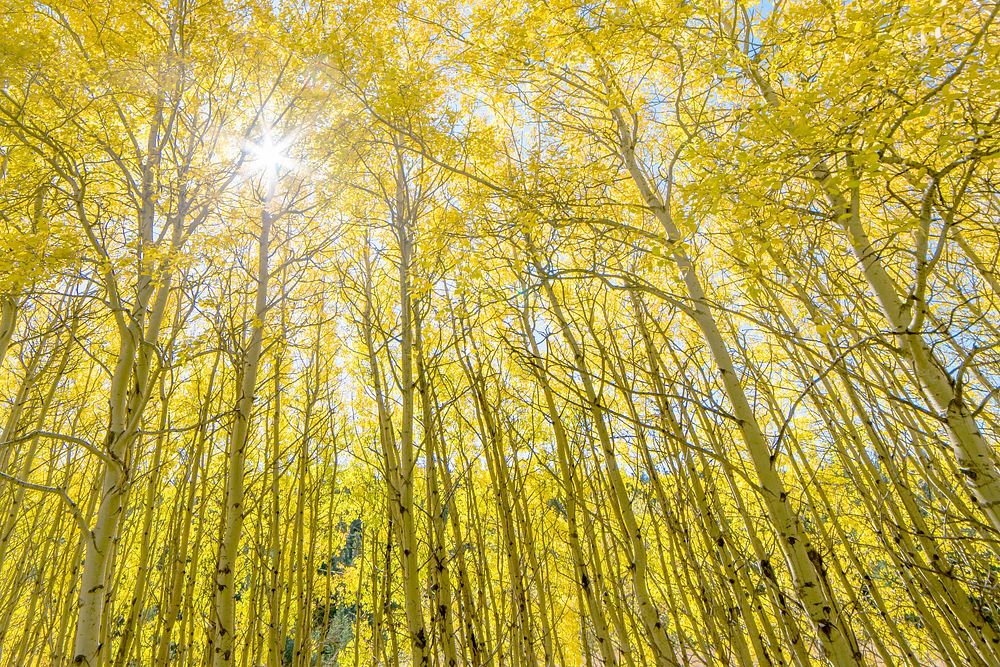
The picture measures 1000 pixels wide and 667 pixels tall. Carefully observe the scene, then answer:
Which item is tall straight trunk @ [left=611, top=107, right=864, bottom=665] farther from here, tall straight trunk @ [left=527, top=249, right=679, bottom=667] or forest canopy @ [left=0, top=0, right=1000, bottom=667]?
tall straight trunk @ [left=527, top=249, right=679, bottom=667]

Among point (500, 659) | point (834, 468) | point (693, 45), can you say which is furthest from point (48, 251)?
point (834, 468)

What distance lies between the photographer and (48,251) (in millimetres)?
2924

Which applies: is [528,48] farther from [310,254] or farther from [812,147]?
[310,254]

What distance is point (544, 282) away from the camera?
2127 mm

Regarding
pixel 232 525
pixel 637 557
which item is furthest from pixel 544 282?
pixel 232 525

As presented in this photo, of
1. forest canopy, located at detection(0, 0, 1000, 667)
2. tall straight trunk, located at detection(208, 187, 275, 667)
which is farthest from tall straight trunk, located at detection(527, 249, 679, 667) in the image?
tall straight trunk, located at detection(208, 187, 275, 667)

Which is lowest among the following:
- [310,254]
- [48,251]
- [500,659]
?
[500,659]

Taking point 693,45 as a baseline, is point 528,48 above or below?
above

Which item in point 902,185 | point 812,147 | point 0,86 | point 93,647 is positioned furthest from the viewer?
point 902,185

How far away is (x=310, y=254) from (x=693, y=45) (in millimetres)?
3041

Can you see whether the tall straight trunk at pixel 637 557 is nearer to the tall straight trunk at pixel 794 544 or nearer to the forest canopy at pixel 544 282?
the forest canopy at pixel 544 282

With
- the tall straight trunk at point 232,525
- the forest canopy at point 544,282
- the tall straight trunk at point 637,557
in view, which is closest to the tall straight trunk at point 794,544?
the forest canopy at point 544,282

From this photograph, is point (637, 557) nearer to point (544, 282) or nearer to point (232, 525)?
point (544, 282)

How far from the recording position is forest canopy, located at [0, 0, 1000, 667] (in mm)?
1937
